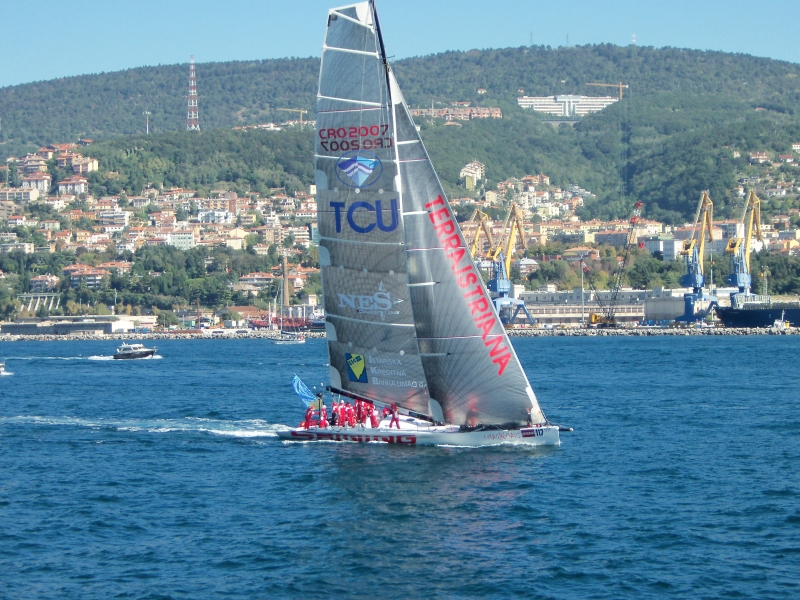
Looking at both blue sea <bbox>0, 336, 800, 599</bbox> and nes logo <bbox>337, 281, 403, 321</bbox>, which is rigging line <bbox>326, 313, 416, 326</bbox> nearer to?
nes logo <bbox>337, 281, 403, 321</bbox>

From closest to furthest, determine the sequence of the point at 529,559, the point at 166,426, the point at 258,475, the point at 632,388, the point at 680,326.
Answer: the point at 529,559, the point at 258,475, the point at 166,426, the point at 632,388, the point at 680,326

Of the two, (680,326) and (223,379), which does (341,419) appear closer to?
(223,379)

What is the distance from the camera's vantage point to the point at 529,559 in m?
19.6

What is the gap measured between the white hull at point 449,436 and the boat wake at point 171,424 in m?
3.15

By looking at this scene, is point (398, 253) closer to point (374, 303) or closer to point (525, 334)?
point (374, 303)

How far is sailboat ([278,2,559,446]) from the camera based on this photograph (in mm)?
26875

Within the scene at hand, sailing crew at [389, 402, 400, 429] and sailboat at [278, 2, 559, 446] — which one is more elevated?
sailboat at [278, 2, 559, 446]

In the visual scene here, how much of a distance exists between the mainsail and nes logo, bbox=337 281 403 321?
1.0 inches

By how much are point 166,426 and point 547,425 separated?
10.7 meters

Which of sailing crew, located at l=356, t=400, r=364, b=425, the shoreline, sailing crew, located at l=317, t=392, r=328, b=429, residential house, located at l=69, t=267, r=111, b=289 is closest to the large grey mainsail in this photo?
sailing crew, located at l=356, t=400, r=364, b=425

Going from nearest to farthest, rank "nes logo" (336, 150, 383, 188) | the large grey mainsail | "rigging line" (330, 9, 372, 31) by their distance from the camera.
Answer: "rigging line" (330, 9, 372, 31) < the large grey mainsail < "nes logo" (336, 150, 383, 188)

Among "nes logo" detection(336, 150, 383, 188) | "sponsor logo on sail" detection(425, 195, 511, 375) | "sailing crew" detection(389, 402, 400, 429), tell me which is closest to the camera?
"nes logo" detection(336, 150, 383, 188)

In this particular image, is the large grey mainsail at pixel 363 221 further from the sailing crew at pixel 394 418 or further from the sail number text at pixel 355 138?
the sailing crew at pixel 394 418

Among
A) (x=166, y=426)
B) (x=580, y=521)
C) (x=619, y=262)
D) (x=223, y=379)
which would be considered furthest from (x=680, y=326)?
(x=580, y=521)
